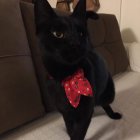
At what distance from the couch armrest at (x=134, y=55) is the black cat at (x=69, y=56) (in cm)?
80

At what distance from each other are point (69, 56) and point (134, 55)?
1030mm

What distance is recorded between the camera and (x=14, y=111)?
0.83 meters

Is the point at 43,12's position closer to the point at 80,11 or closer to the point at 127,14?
the point at 80,11

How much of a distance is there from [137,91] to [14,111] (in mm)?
670

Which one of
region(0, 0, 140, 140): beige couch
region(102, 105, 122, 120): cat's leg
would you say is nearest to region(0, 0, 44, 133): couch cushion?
region(0, 0, 140, 140): beige couch

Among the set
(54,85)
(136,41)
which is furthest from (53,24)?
(136,41)

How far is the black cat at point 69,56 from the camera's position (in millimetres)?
634

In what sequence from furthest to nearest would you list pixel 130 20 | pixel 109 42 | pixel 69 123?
1. pixel 130 20
2. pixel 109 42
3. pixel 69 123

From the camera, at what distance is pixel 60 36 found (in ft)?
2.08

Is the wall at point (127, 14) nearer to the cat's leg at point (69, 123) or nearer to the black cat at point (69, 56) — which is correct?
the black cat at point (69, 56)

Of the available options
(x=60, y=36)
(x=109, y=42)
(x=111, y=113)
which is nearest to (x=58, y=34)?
(x=60, y=36)

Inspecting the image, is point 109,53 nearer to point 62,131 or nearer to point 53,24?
point 62,131

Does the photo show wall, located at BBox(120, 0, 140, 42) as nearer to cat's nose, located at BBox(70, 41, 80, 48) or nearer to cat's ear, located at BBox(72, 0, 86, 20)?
cat's ear, located at BBox(72, 0, 86, 20)

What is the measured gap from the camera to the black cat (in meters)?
0.63
